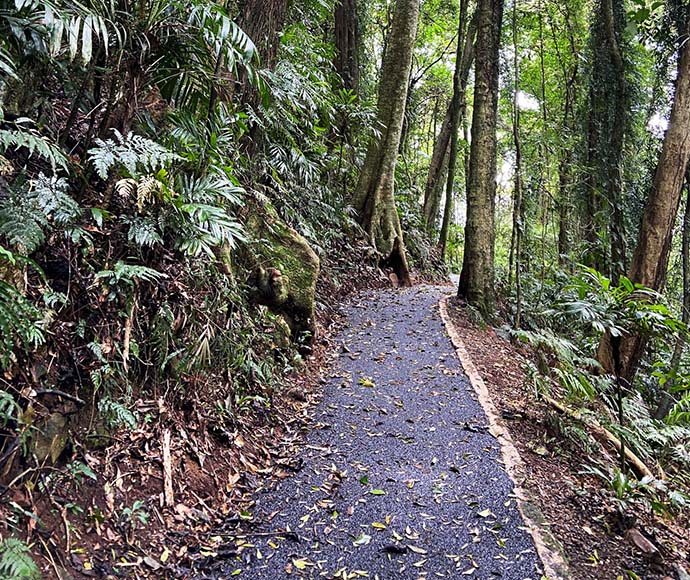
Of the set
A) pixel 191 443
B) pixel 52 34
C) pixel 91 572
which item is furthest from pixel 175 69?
pixel 91 572

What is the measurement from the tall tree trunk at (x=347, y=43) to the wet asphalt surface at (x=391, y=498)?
29.8 feet

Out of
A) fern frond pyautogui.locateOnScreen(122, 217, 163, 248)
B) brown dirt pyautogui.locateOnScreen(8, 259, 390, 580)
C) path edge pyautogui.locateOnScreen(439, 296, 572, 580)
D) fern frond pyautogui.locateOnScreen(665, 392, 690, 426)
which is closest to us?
brown dirt pyautogui.locateOnScreen(8, 259, 390, 580)

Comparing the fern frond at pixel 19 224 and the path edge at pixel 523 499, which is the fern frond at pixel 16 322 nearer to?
the fern frond at pixel 19 224

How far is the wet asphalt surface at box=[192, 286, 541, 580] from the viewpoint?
8.21 ft

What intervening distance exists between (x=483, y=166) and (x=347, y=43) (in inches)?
254

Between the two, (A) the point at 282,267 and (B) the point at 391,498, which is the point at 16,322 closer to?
(B) the point at 391,498

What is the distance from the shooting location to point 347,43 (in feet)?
38.5

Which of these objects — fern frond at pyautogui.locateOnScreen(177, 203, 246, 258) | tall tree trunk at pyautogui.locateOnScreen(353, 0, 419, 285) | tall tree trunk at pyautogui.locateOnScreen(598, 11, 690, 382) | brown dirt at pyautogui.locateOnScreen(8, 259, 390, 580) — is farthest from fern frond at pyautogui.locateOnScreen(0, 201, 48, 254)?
tall tree trunk at pyautogui.locateOnScreen(353, 0, 419, 285)

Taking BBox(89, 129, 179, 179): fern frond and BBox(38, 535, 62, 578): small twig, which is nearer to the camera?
BBox(38, 535, 62, 578): small twig

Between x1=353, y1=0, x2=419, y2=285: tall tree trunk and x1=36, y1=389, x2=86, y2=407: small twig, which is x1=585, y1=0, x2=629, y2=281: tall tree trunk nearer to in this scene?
x1=353, y1=0, x2=419, y2=285: tall tree trunk

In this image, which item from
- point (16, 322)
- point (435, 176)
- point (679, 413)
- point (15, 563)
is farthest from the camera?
point (435, 176)

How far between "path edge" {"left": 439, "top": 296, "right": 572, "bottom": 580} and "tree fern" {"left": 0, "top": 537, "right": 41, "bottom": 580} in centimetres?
231

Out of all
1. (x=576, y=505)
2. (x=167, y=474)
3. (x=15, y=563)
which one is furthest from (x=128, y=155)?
(x=576, y=505)

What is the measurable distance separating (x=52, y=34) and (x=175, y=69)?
953 millimetres
